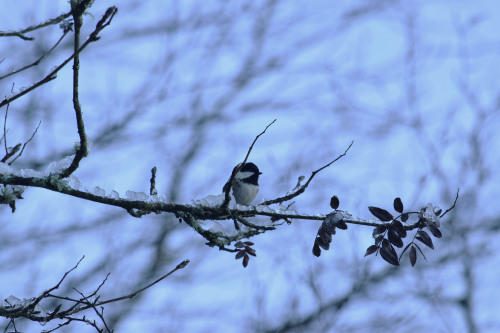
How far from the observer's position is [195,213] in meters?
2.55

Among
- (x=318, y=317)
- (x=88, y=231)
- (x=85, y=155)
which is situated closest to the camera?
(x=85, y=155)

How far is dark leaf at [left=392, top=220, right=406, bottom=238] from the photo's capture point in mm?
2390

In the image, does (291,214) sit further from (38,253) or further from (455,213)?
(455,213)

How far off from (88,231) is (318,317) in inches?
Answer: 137

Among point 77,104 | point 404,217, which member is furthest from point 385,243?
point 77,104

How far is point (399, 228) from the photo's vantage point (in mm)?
2400

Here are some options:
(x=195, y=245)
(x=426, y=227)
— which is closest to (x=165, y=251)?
(x=195, y=245)

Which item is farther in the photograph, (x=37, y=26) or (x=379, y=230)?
(x=37, y=26)

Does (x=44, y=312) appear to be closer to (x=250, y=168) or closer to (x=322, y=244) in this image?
(x=322, y=244)

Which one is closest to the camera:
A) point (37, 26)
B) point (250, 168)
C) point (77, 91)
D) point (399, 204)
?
point (77, 91)

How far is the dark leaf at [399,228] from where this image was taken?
2.39 meters

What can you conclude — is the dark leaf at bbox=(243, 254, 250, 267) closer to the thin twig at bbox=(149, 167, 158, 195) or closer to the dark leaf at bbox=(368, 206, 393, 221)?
the thin twig at bbox=(149, 167, 158, 195)

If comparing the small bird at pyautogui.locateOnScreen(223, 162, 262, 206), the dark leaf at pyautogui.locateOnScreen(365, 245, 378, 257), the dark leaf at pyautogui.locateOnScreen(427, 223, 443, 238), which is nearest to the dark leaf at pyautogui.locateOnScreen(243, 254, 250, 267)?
the dark leaf at pyautogui.locateOnScreen(365, 245, 378, 257)

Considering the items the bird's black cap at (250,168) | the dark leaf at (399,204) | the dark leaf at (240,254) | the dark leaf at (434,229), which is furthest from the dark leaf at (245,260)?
the bird's black cap at (250,168)
